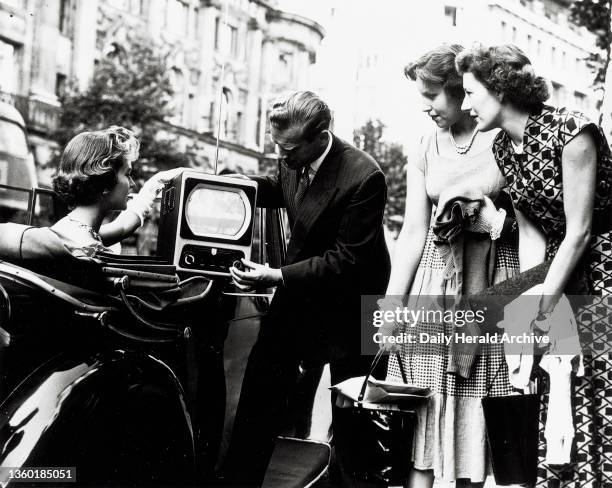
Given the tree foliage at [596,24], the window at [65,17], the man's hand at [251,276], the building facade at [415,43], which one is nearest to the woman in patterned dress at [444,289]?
the man's hand at [251,276]

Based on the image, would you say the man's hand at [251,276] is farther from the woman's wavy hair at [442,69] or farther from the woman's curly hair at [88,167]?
the woman's wavy hair at [442,69]

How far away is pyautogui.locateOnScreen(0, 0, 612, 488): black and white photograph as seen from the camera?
8.11ft

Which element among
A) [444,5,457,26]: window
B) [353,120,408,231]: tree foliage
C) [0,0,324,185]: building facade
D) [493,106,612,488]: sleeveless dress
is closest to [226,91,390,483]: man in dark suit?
[493,106,612,488]: sleeveless dress

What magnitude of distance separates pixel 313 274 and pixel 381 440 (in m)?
0.70

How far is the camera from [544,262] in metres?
2.69

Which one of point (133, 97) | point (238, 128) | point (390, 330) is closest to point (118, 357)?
point (390, 330)

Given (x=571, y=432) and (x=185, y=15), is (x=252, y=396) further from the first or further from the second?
(x=185, y=15)

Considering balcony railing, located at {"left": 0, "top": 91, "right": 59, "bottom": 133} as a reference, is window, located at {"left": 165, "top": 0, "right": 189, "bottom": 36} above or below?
above

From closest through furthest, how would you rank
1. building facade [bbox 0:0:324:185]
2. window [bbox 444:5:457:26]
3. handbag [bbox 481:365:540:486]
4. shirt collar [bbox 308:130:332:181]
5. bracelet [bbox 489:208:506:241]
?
handbag [bbox 481:365:540:486] → bracelet [bbox 489:208:506:241] → shirt collar [bbox 308:130:332:181] → window [bbox 444:5:457:26] → building facade [bbox 0:0:324:185]

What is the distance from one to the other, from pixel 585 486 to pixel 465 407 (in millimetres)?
668

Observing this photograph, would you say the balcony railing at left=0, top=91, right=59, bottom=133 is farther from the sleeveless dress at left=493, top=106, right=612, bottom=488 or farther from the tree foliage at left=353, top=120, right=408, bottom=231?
the sleeveless dress at left=493, top=106, right=612, bottom=488

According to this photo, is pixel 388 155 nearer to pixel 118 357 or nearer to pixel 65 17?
pixel 65 17

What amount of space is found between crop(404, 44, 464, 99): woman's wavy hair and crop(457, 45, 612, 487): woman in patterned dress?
37cm

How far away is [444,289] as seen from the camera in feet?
10.5
